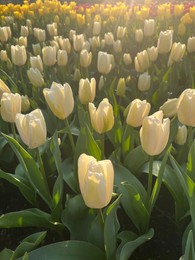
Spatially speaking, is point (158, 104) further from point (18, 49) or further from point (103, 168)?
point (103, 168)

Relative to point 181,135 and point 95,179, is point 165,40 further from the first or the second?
point 95,179


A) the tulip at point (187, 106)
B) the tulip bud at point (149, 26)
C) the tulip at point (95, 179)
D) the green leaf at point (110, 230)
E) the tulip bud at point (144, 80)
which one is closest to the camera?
the tulip at point (95, 179)

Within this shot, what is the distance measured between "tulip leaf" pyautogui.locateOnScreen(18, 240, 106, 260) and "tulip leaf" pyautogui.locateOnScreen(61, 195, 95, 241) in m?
0.14

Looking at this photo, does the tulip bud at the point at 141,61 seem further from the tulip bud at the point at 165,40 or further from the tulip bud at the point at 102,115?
the tulip bud at the point at 102,115

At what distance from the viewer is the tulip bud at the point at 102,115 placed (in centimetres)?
137

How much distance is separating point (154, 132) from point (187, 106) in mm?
199

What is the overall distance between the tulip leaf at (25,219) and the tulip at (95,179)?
1.53 ft

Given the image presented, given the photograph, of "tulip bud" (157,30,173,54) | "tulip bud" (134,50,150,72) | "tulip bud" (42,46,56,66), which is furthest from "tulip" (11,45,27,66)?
"tulip bud" (157,30,173,54)

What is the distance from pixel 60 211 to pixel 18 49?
4.01ft

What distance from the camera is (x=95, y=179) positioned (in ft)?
3.27

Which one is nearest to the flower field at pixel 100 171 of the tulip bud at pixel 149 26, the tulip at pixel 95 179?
the tulip at pixel 95 179

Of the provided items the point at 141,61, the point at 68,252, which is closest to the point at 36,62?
the point at 141,61

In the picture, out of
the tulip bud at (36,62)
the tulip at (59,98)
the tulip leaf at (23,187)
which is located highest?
the tulip at (59,98)

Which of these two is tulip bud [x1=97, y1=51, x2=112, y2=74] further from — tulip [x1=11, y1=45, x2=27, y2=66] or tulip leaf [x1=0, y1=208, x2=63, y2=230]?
tulip leaf [x1=0, y1=208, x2=63, y2=230]
